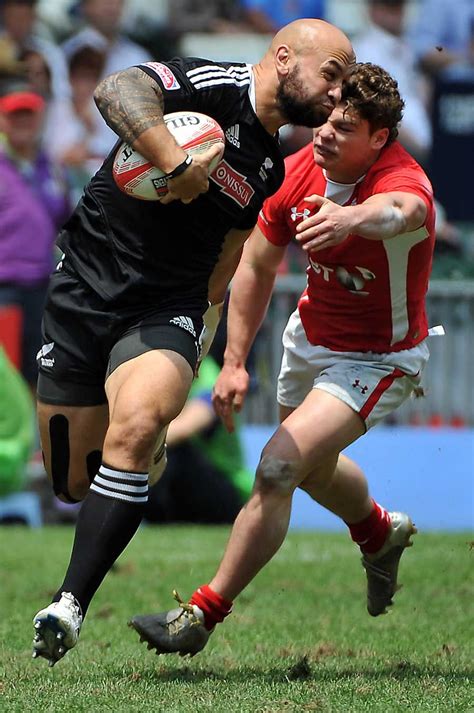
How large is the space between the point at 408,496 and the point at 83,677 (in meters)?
6.10

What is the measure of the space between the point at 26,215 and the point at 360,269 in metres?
6.58

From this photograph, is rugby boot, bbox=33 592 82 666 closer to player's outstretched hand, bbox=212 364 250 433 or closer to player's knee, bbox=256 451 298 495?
player's knee, bbox=256 451 298 495

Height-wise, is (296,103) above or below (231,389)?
above

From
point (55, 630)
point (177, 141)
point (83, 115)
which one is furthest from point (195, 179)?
point (83, 115)

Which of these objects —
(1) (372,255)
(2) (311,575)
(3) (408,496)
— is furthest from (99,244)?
(3) (408,496)

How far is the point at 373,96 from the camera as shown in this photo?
5301mm

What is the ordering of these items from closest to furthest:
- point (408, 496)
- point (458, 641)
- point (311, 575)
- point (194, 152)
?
point (194, 152) → point (458, 641) → point (311, 575) → point (408, 496)

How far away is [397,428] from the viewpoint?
11.5 meters

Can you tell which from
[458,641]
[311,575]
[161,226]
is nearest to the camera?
[161,226]

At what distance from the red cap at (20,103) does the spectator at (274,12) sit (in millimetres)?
3520

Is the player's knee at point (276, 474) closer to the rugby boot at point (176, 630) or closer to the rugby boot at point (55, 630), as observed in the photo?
the rugby boot at point (176, 630)

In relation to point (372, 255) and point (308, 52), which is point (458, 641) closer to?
point (372, 255)

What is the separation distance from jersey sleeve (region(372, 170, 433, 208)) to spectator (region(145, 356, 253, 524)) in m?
5.71

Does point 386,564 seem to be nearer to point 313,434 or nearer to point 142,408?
point 313,434
